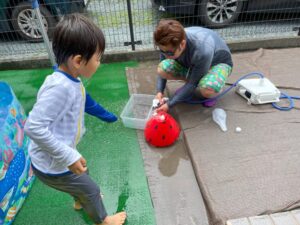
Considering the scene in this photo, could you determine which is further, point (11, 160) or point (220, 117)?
point (220, 117)

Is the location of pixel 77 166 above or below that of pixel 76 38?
below

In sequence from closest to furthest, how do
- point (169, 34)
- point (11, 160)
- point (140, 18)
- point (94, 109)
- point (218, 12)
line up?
point (94, 109) < point (11, 160) < point (169, 34) < point (218, 12) < point (140, 18)

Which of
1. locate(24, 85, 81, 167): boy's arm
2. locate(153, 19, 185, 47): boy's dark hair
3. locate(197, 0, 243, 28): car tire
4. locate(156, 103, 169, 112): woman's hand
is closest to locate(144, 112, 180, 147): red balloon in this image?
locate(156, 103, 169, 112): woman's hand

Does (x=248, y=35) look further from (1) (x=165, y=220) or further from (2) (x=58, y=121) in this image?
(2) (x=58, y=121)

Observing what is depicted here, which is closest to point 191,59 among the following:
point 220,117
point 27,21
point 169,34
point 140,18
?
point 169,34

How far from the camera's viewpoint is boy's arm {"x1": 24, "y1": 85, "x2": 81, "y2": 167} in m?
0.93

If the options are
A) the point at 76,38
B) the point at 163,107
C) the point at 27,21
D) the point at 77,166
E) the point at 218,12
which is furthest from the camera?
the point at 218,12

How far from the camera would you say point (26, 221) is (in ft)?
5.16

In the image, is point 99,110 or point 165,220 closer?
point 99,110

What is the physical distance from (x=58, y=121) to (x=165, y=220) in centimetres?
89

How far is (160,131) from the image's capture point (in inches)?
76.3

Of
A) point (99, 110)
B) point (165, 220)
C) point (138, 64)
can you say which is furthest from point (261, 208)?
point (138, 64)

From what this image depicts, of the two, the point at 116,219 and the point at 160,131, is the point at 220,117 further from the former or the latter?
the point at 116,219

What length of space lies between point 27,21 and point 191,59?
2198 millimetres
